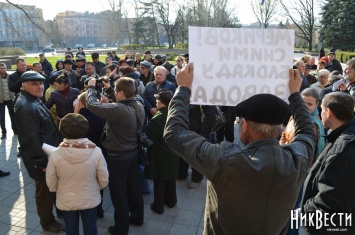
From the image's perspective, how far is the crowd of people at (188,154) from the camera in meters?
1.52

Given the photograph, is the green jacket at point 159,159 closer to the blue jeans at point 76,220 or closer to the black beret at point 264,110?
the blue jeans at point 76,220

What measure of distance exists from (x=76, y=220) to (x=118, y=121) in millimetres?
1151

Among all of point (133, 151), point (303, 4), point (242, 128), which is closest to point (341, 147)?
point (242, 128)

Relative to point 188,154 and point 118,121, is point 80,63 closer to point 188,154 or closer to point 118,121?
point 118,121

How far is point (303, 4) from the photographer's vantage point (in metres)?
41.7

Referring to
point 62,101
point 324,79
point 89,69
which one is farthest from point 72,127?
point 324,79

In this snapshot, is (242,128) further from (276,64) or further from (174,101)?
(276,64)

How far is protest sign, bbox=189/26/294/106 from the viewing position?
2171 millimetres

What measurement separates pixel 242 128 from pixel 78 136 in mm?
1941

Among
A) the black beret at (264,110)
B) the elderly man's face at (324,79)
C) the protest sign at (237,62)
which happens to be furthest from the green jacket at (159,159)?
the elderly man's face at (324,79)

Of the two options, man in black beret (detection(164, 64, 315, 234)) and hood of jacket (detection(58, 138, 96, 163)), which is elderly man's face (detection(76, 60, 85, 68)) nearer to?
hood of jacket (detection(58, 138, 96, 163))

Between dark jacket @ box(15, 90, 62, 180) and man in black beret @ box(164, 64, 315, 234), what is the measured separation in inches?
92.3

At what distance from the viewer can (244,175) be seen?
4.83 feet

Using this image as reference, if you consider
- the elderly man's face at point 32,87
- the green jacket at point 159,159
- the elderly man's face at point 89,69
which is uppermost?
the elderly man's face at point 89,69
